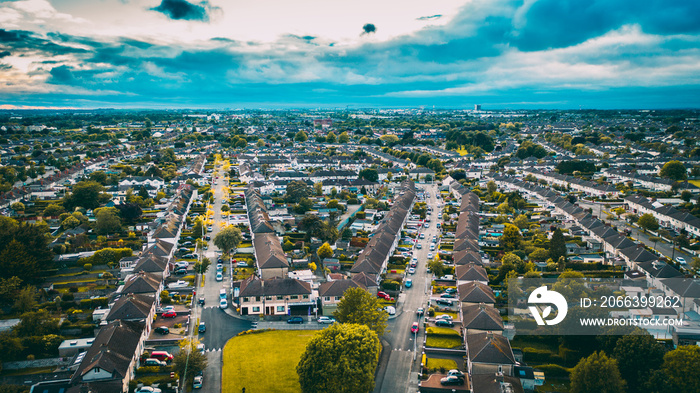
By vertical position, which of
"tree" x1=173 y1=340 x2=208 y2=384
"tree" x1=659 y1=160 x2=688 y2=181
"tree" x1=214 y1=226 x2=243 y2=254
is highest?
"tree" x1=659 y1=160 x2=688 y2=181

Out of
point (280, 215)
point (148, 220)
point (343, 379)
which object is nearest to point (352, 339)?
point (343, 379)

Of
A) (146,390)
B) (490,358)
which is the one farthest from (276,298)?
(490,358)

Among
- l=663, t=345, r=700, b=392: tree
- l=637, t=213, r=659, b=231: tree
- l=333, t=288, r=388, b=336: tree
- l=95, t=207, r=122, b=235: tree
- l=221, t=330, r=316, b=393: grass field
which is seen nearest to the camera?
l=663, t=345, r=700, b=392: tree

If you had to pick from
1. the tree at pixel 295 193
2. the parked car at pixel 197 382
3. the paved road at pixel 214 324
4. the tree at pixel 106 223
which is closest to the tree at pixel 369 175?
the tree at pixel 295 193

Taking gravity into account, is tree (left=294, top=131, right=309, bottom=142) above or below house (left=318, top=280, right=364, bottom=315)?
above

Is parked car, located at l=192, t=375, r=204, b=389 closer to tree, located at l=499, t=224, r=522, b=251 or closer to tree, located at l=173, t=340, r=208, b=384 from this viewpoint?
tree, located at l=173, t=340, r=208, b=384

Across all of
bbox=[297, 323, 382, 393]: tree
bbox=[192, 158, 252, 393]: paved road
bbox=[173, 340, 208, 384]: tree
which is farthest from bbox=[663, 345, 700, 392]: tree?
bbox=[173, 340, 208, 384]: tree

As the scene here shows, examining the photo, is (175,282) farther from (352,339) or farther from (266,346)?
(352,339)
